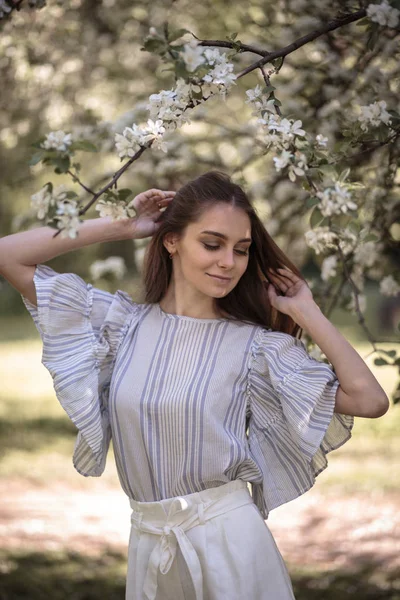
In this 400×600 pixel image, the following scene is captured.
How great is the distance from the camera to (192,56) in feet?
5.43

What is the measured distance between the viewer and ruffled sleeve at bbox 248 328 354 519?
2070 mm

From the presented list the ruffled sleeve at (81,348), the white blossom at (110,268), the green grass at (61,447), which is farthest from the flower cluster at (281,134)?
the green grass at (61,447)

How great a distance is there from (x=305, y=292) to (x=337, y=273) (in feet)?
3.01

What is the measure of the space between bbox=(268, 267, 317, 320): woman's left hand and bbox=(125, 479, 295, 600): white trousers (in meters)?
0.48

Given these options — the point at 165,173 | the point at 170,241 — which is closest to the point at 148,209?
the point at 170,241

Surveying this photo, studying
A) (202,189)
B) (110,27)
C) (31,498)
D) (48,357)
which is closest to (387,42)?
(202,189)

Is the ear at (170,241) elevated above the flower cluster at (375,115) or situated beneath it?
situated beneath

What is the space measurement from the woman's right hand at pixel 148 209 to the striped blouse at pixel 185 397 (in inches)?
8.8

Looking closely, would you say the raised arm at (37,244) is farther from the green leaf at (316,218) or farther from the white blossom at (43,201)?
the green leaf at (316,218)

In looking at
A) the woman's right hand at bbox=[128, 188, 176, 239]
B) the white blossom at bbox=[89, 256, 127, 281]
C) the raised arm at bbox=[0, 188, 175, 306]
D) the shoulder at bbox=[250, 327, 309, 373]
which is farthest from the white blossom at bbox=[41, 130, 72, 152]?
the white blossom at bbox=[89, 256, 127, 281]

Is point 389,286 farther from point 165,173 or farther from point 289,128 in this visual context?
point 165,173

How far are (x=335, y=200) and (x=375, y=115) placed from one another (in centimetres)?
41

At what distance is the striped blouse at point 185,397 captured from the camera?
210cm

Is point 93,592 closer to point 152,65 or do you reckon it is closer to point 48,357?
point 48,357
